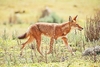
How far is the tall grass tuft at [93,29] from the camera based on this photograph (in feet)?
20.6

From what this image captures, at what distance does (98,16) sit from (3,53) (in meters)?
1.49

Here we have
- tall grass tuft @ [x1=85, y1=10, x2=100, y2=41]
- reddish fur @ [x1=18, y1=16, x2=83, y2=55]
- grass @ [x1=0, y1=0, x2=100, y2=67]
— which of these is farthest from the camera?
tall grass tuft @ [x1=85, y1=10, x2=100, y2=41]

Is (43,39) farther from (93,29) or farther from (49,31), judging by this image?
(93,29)

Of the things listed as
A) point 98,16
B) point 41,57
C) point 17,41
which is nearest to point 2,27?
point 17,41

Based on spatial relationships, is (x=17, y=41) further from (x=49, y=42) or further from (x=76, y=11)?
(x=76, y=11)

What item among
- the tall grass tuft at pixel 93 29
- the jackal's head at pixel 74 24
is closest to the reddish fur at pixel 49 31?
the jackal's head at pixel 74 24

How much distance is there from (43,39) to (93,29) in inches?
32.2

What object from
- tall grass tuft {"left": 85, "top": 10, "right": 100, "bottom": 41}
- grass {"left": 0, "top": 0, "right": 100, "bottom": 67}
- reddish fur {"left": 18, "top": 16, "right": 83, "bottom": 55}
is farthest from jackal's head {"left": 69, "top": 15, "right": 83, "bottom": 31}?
tall grass tuft {"left": 85, "top": 10, "right": 100, "bottom": 41}

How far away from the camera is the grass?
19.1 feet

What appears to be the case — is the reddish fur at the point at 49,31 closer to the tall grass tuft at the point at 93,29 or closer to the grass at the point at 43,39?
the grass at the point at 43,39

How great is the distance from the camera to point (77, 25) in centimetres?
590

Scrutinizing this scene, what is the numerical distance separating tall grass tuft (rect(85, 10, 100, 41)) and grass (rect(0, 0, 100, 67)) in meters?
0.08

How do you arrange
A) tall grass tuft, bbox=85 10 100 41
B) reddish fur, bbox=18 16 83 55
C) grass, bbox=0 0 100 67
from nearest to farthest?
1. grass, bbox=0 0 100 67
2. reddish fur, bbox=18 16 83 55
3. tall grass tuft, bbox=85 10 100 41

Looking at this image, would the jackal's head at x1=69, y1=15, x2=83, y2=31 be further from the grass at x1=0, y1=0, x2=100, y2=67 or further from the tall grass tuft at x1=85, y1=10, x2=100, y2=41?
the tall grass tuft at x1=85, y1=10, x2=100, y2=41
